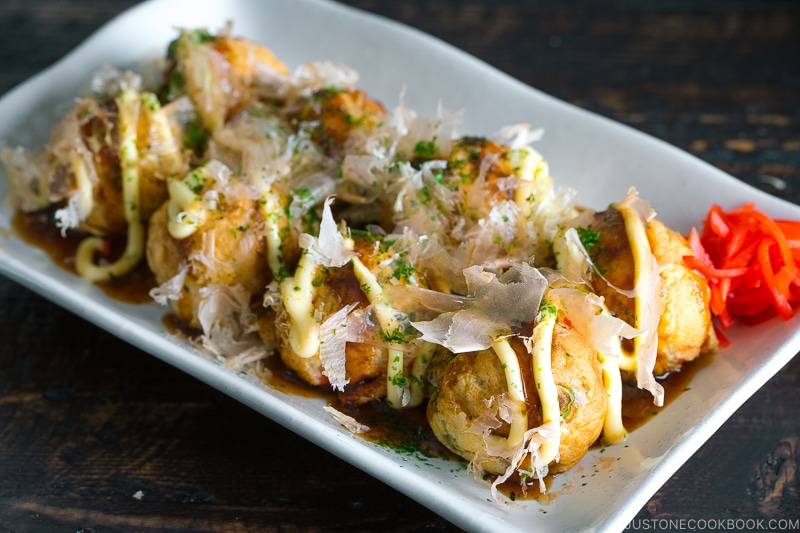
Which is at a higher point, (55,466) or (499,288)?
(499,288)

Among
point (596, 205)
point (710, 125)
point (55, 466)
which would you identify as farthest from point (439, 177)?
point (710, 125)

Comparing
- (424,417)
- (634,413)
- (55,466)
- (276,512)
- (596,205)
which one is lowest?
(55,466)

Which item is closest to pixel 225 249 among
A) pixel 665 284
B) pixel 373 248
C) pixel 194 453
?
pixel 373 248

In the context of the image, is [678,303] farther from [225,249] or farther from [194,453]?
[194,453]

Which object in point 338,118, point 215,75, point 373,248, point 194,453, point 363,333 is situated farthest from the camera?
point 215,75

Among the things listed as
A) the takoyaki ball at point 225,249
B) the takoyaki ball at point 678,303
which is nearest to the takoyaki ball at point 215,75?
the takoyaki ball at point 225,249

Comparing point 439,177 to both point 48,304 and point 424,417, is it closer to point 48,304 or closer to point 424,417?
point 424,417
